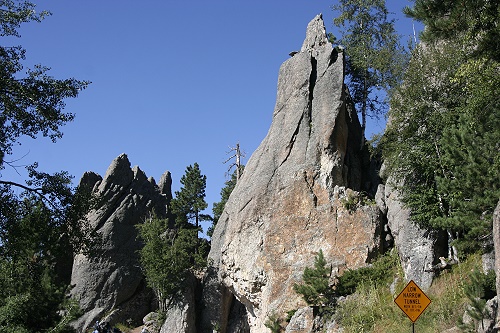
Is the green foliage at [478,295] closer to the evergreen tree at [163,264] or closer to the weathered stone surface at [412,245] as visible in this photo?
the weathered stone surface at [412,245]

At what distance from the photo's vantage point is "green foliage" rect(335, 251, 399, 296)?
2139 centimetres

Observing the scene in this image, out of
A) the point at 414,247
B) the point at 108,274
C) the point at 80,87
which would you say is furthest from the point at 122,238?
the point at 80,87

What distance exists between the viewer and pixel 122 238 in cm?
3647

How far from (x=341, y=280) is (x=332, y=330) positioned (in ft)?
8.23

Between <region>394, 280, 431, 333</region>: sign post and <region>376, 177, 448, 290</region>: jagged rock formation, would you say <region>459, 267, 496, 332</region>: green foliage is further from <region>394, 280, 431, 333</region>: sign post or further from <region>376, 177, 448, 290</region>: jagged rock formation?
<region>376, 177, 448, 290</region>: jagged rock formation

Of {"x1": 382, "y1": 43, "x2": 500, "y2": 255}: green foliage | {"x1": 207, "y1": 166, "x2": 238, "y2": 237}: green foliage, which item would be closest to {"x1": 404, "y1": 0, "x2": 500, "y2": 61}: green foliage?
{"x1": 382, "y1": 43, "x2": 500, "y2": 255}: green foliage

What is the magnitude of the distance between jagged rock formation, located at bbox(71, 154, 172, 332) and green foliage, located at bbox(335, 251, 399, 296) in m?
16.5

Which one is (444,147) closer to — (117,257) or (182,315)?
(182,315)

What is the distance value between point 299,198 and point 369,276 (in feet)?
18.8

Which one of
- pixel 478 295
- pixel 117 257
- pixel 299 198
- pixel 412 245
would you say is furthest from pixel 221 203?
pixel 478 295

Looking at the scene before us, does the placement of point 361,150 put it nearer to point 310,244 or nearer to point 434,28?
point 310,244

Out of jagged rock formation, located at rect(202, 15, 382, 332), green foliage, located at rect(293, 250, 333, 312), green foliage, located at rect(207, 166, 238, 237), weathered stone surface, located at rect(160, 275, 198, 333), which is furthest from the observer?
green foliage, located at rect(207, 166, 238, 237)

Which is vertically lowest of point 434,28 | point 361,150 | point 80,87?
point 80,87

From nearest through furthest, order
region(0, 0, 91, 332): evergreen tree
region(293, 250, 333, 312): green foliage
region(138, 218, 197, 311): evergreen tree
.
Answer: region(0, 0, 91, 332): evergreen tree, region(293, 250, 333, 312): green foliage, region(138, 218, 197, 311): evergreen tree
